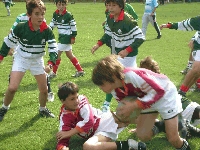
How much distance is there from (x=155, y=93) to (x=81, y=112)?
1.12 metres

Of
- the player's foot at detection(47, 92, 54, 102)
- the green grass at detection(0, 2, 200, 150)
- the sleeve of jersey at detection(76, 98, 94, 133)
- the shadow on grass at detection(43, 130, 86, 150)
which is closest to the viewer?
the sleeve of jersey at detection(76, 98, 94, 133)

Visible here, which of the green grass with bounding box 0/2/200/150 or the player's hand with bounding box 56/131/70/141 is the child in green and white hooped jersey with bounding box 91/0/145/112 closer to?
the green grass with bounding box 0/2/200/150

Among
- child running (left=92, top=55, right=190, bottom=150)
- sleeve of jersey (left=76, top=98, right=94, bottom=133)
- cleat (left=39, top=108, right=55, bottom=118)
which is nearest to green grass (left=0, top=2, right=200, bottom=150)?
cleat (left=39, top=108, right=55, bottom=118)

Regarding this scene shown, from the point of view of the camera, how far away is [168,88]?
12.6 ft

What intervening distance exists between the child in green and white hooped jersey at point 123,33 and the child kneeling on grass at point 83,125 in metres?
1.13

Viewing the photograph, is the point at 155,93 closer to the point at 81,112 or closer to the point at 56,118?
the point at 81,112

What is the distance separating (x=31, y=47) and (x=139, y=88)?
224cm

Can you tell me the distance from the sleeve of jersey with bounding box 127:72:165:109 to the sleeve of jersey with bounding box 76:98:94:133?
2.97 ft

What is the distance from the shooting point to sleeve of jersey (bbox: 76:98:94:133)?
4.19 m

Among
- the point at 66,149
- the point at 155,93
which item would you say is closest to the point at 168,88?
the point at 155,93

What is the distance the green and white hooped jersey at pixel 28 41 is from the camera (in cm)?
514

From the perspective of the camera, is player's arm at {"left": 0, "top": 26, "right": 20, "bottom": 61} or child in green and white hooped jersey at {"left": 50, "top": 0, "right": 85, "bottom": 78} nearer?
player's arm at {"left": 0, "top": 26, "right": 20, "bottom": 61}

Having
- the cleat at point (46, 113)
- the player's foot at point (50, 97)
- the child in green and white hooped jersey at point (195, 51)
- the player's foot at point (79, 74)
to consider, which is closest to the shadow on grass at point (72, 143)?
the cleat at point (46, 113)

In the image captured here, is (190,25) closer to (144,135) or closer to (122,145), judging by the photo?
(144,135)
